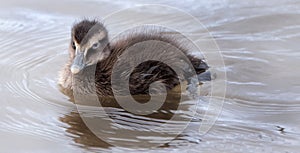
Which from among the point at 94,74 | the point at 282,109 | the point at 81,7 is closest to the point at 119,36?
the point at 94,74

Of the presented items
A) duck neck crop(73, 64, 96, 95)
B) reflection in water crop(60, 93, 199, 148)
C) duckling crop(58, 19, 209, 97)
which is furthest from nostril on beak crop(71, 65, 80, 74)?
reflection in water crop(60, 93, 199, 148)

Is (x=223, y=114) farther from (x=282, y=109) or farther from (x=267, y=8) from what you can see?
(x=267, y=8)

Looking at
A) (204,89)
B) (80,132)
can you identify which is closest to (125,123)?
(80,132)

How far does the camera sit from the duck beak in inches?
221

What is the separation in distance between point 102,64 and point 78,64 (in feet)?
0.76

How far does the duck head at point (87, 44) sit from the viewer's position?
556 cm

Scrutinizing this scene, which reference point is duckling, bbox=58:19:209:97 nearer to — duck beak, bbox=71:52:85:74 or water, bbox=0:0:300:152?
duck beak, bbox=71:52:85:74

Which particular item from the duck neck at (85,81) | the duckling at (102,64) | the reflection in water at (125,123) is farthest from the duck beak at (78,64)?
the reflection in water at (125,123)

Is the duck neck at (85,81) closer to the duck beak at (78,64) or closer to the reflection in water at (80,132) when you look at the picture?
the duck beak at (78,64)

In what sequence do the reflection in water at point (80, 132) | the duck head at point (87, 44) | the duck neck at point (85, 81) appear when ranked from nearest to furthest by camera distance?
the reflection in water at point (80, 132) → the duck head at point (87, 44) → the duck neck at point (85, 81)

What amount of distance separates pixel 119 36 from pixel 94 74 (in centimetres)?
71

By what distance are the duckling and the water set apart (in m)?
0.22

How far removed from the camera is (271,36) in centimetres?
675

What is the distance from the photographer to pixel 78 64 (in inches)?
221
